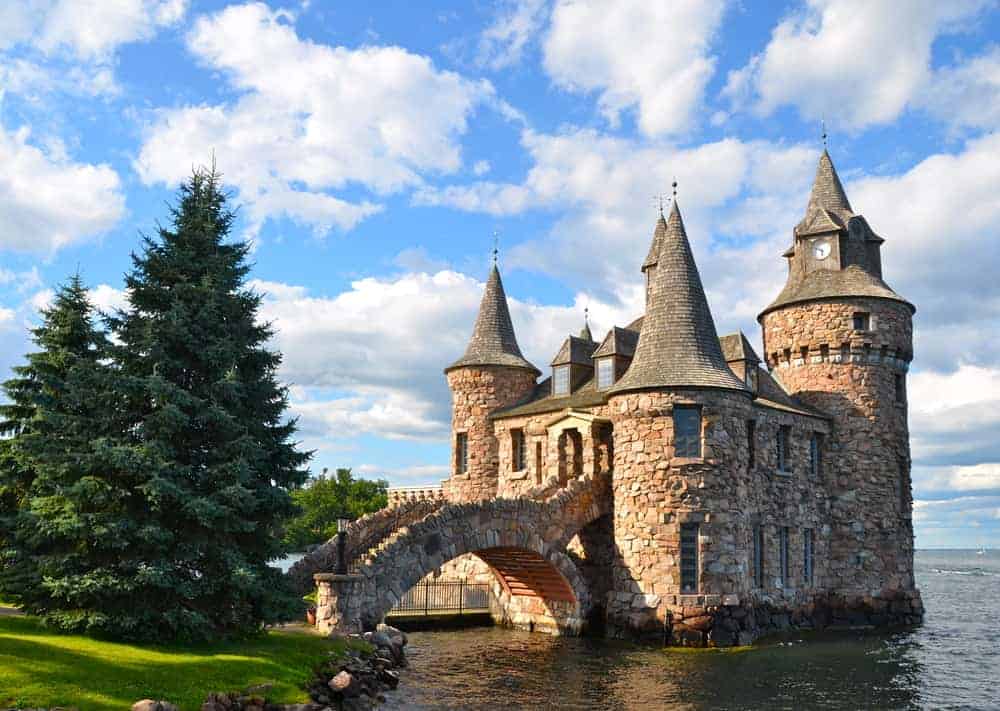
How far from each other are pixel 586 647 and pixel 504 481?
1062 cm

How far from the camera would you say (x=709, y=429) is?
30.4 meters

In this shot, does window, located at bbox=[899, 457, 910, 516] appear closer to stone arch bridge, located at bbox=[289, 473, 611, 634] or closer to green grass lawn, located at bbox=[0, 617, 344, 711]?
stone arch bridge, located at bbox=[289, 473, 611, 634]

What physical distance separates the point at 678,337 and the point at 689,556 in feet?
23.7

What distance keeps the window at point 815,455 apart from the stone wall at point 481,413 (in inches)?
476

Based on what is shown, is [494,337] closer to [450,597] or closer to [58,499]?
[450,597]

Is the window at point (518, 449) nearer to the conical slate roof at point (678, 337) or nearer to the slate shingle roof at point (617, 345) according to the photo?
the slate shingle roof at point (617, 345)

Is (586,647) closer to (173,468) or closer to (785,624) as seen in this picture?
(785,624)

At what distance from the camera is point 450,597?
3778 cm

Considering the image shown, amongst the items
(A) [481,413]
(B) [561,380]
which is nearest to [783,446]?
(B) [561,380]

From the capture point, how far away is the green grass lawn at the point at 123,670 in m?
14.8

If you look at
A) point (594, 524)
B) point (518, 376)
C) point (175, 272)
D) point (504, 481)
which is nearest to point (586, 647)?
point (594, 524)

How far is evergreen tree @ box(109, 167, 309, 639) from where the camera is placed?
18516mm

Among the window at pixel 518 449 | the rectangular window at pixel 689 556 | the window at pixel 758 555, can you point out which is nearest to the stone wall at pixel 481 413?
the window at pixel 518 449

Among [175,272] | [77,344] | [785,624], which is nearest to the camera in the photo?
[175,272]
